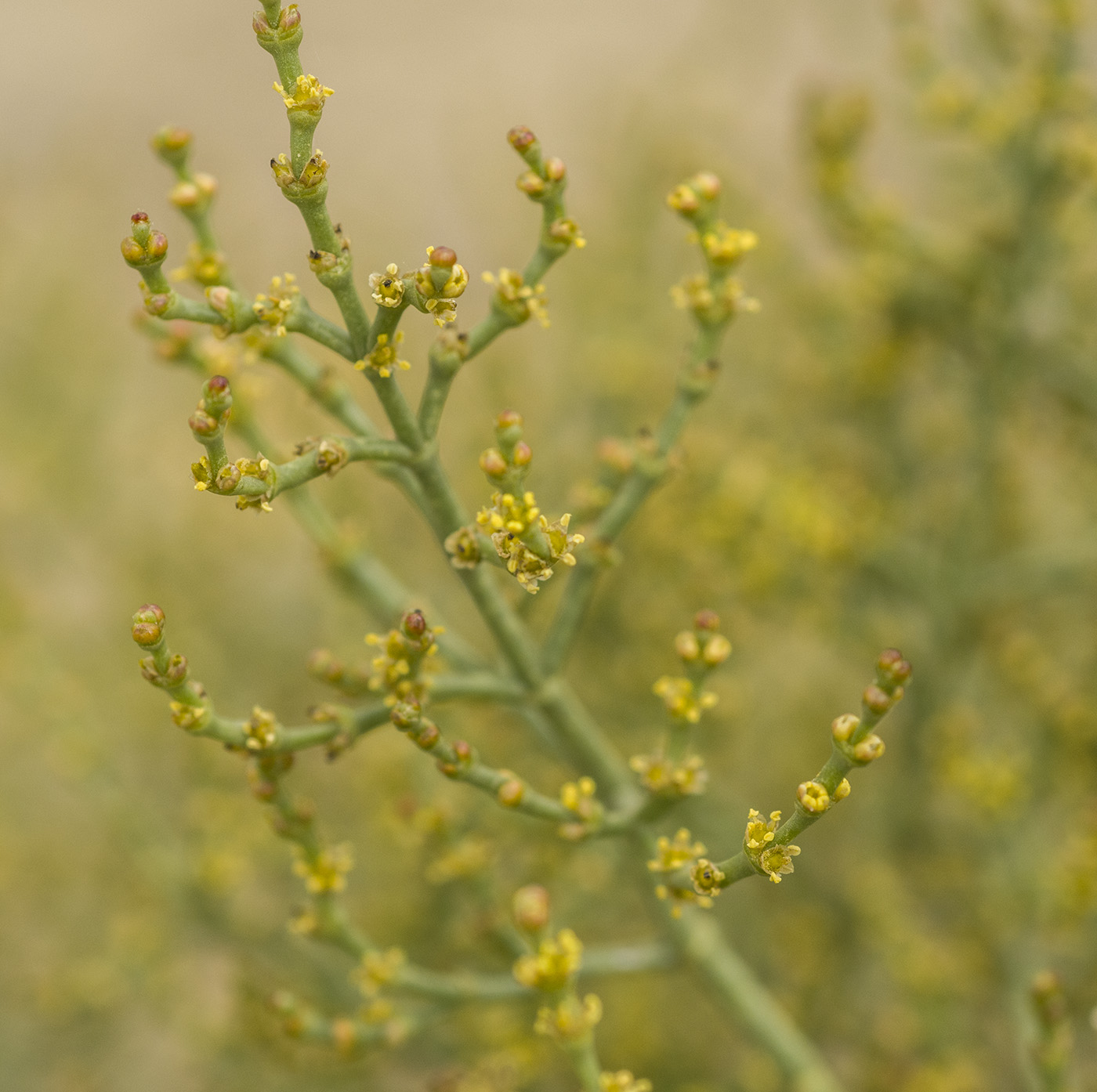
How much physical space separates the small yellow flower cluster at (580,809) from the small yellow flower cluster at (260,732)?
17.9 inches

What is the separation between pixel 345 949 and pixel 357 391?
2.72 meters

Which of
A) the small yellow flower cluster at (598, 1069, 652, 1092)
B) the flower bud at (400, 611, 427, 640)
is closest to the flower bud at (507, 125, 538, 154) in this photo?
the flower bud at (400, 611, 427, 640)

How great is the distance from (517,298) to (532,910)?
87 cm

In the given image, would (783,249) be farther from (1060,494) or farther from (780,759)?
(780,759)

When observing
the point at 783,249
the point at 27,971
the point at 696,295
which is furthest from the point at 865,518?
the point at 27,971

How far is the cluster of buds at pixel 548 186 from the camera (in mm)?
1454

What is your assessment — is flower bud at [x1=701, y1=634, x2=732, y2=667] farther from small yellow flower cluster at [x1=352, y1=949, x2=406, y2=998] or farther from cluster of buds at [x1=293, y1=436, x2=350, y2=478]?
small yellow flower cluster at [x1=352, y1=949, x2=406, y2=998]

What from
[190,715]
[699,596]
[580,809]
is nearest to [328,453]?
[190,715]

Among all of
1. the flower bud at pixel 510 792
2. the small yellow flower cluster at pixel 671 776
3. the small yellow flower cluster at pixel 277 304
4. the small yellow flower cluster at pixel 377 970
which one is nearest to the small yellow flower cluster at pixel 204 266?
the small yellow flower cluster at pixel 277 304

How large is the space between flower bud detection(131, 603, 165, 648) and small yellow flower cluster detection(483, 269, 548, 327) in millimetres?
621

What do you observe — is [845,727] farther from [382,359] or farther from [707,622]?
[382,359]

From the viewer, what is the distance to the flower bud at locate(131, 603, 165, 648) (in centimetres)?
137

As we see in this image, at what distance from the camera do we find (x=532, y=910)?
154cm

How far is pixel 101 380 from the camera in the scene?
5.54m
